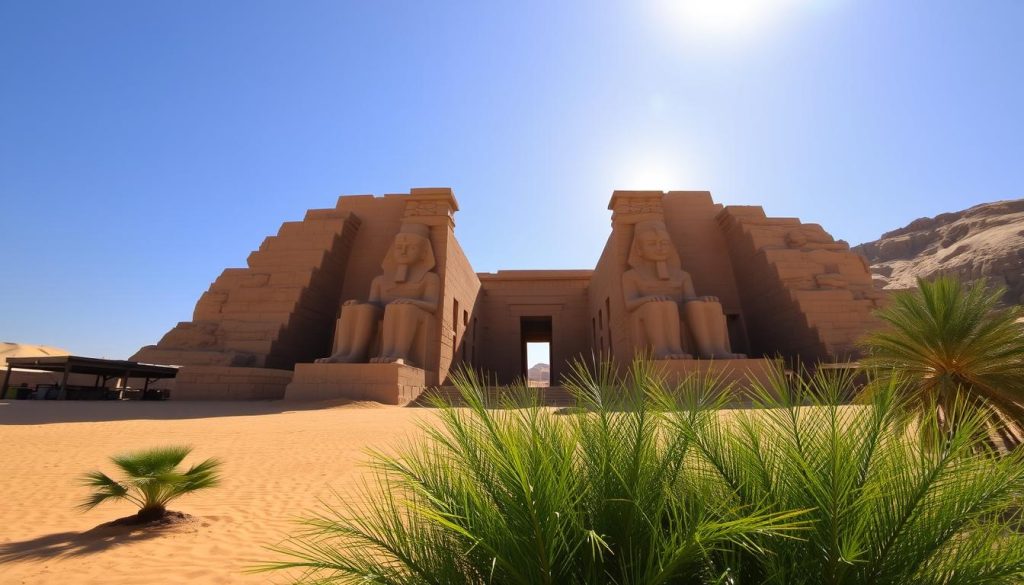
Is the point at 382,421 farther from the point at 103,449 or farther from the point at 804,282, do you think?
the point at 804,282

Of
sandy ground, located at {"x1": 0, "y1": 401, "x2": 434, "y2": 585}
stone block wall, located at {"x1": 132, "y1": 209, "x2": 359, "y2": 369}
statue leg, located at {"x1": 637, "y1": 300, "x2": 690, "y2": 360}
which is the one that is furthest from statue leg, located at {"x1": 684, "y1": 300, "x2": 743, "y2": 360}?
stone block wall, located at {"x1": 132, "y1": 209, "x2": 359, "y2": 369}

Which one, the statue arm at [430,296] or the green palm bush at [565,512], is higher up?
the statue arm at [430,296]

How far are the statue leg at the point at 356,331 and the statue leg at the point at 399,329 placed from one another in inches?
15.0

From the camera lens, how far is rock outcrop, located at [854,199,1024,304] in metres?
20.3

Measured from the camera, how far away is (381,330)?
10.0m

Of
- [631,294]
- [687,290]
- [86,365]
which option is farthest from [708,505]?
[86,365]

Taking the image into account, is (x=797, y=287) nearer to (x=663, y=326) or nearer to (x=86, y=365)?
(x=663, y=326)

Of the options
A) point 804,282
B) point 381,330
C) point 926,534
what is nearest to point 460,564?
point 926,534

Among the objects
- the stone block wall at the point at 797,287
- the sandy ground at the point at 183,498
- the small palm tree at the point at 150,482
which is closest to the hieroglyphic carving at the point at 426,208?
the sandy ground at the point at 183,498

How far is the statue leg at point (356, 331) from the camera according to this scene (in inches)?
376

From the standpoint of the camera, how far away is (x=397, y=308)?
956 cm

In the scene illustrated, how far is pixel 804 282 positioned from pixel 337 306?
11.9m

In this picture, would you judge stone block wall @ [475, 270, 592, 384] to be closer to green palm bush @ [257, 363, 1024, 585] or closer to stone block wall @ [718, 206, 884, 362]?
stone block wall @ [718, 206, 884, 362]

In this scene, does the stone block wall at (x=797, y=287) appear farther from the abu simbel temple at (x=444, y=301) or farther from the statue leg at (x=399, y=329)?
the statue leg at (x=399, y=329)
